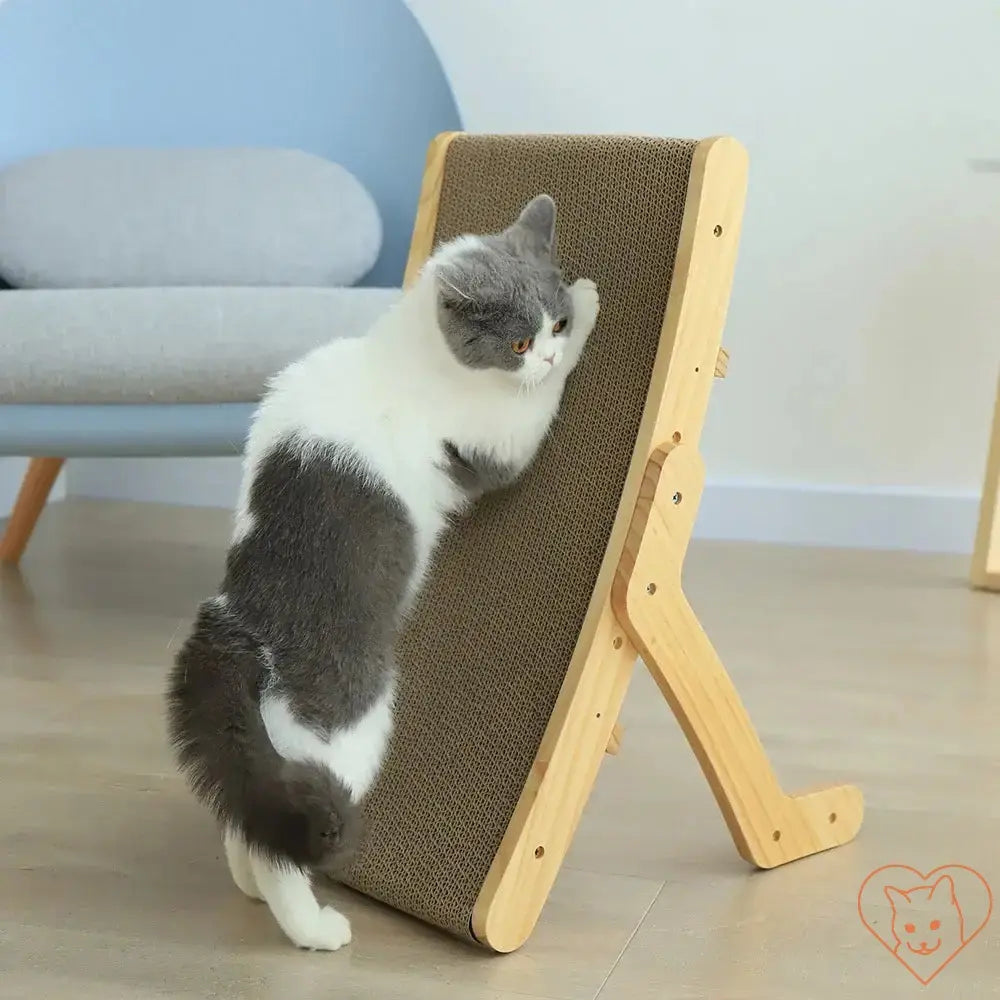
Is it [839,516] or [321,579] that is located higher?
[321,579]

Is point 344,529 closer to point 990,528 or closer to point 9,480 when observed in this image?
point 990,528

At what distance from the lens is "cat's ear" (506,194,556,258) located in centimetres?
131

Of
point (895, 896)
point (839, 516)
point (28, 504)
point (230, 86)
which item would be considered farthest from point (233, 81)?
point (895, 896)

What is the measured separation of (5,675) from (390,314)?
102cm

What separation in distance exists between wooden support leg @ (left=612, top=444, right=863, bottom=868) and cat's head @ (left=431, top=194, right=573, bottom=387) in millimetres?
157

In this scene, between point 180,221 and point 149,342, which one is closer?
point 149,342

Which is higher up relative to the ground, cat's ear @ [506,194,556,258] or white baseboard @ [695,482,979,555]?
cat's ear @ [506,194,556,258]

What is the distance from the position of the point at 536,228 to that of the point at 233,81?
159 cm

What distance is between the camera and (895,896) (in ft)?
4.34

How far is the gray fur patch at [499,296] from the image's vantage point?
125cm

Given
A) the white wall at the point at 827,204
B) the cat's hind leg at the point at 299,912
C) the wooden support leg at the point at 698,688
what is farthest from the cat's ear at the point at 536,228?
the white wall at the point at 827,204

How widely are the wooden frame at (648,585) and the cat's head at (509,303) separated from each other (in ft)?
0.35

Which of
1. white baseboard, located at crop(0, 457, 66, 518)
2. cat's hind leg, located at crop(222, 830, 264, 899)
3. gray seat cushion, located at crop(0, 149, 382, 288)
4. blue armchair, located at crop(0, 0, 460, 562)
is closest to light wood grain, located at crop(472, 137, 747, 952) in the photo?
cat's hind leg, located at crop(222, 830, 264, 899)

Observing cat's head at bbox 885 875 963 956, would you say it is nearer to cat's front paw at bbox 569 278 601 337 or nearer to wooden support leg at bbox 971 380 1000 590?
cat's front paw at bbox 569 278 601 337
